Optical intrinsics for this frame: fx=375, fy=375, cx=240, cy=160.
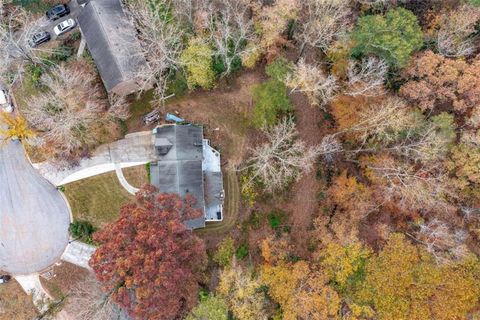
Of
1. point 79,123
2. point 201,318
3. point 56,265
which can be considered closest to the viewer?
point 201,318

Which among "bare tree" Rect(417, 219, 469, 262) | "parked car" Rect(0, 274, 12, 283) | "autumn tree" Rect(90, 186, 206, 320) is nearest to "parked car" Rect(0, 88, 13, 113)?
"parked car" Rect(0, 274, 12, 283)

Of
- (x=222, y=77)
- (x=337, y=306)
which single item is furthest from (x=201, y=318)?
(x=222, y=77)

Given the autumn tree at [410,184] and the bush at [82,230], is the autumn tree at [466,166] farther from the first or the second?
the bush at [82,230]

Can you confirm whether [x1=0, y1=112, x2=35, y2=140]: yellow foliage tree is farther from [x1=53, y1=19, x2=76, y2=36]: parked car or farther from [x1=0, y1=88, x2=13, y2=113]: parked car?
[x1=53, y1=19, x2=76, y2=36]: parked car

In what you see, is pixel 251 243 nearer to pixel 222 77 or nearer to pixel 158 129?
pixel 158 129

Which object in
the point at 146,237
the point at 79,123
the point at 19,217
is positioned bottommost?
the point at 19,217

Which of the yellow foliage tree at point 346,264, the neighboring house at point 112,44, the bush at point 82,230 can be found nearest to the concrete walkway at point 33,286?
the bush at point 82,230
